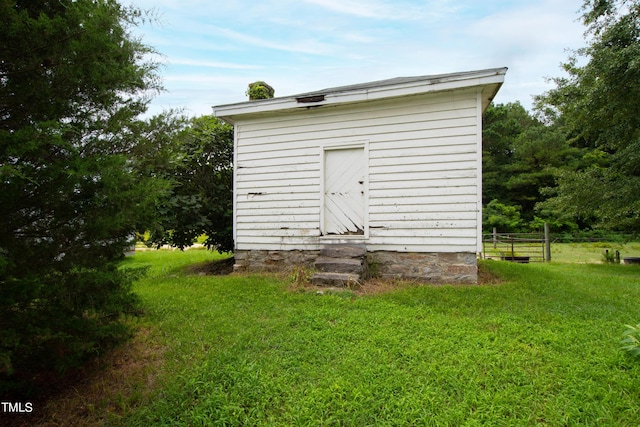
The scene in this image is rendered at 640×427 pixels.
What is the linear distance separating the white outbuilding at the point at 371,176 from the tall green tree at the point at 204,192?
3.29 feet

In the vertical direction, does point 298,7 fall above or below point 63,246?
above

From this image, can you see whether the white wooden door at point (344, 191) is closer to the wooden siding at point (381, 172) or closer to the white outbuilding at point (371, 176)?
the white outbuilding at point (371, 176)

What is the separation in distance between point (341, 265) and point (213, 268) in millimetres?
3924

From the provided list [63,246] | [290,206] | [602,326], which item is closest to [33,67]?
[63,246]

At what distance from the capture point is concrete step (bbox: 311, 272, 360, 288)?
5152mm

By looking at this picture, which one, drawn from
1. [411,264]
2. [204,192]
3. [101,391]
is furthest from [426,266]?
[204,192]

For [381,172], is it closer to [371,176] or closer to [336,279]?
[371,176]

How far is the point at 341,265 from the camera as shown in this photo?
Result: 5.49 metres

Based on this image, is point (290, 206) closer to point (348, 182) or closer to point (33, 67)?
point (348, 182)

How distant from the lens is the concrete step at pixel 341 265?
545cm

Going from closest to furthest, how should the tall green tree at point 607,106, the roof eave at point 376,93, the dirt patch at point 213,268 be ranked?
the roof eave at point 376,93 → the dirt patch at point 213,268 → the tall green tree at point 607,106

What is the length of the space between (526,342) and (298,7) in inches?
327

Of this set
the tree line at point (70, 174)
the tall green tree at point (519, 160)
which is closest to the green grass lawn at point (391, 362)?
the tree line at point (70, 174)

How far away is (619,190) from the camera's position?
9.95 meters
